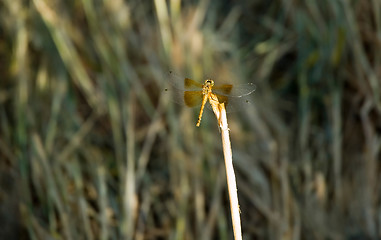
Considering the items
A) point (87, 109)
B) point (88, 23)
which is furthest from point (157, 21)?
point (87, 109)

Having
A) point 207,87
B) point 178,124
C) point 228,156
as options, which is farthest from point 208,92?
point 178,124

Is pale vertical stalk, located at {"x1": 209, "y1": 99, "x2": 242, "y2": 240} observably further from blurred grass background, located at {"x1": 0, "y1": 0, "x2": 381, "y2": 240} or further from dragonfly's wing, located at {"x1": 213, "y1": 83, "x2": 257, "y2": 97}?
blurred grass background, located at {"x1": 0, "y1": 0, "x2": 381, "y2": 240}

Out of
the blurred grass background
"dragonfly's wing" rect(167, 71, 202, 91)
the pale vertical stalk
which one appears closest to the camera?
the pale vertical stalk

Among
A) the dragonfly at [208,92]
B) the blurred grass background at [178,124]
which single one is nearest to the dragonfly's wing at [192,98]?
the dragonfly at [208,92]

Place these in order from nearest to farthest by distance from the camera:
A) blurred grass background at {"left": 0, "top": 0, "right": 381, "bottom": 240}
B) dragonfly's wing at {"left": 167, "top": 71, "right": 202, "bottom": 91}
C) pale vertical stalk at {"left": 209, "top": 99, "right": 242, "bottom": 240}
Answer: pale vertical stalk at {"left": 209, "top": 99, "right": 242, "bottom": 240} < dragonfly's wing at {"left": 167, "top": 71, "right": 202, "bottom": 91} < blurred grass background at {"left": 0, "top": 0, "right": 381, "bottom": 240}

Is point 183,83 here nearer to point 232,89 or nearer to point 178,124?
point 232,89

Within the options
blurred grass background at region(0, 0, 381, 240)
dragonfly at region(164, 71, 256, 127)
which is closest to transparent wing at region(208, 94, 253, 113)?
dragonfly at region(164, 71, 256, 127)
